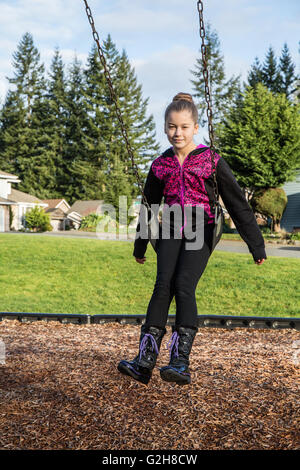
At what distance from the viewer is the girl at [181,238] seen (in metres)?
2.86

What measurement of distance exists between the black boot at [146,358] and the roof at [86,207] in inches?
1476

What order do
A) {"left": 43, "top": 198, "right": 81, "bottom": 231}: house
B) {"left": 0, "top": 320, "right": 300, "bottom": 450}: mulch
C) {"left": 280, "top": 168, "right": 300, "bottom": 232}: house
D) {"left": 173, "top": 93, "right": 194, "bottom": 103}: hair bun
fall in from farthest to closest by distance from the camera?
{"left": 43, "top": 198, "right": 81, "bottom": 231}: house → {"left": 280, "top": 168, "right": 300, "bottom": 232}: house → {"left": 173, "top": 93, "right": 194, "bottom": 103}: hair bun → {"left": 0, "top": 320, "right": 300, "bottom": 450}: mulch

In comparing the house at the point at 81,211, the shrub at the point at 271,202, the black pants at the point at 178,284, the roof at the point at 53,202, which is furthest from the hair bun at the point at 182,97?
the roof at the point at 53,202

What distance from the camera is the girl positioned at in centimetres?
286

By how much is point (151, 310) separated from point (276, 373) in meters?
1.39

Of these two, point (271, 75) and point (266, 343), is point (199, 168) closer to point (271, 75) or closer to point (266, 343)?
point (266, 343)

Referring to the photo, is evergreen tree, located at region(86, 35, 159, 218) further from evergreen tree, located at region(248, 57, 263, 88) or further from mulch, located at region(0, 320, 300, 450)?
mulch, located at region(0, 320, 300, 450)

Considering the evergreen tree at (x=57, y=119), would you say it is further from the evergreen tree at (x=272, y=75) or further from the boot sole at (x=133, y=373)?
the boot sole at (x=133, y=373)

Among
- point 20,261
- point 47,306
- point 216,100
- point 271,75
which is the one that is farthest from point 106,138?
point 47,306

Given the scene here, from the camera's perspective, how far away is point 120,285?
30.7 ft

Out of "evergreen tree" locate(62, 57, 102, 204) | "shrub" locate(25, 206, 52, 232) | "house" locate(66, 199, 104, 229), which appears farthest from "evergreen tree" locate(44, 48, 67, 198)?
"shrub" locate(25, 206, 52, 232)

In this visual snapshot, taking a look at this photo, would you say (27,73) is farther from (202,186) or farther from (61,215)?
(202,186)

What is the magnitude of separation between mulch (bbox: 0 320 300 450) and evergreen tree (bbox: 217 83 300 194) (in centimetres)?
2085

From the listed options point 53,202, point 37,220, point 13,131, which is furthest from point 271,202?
point 13,131
